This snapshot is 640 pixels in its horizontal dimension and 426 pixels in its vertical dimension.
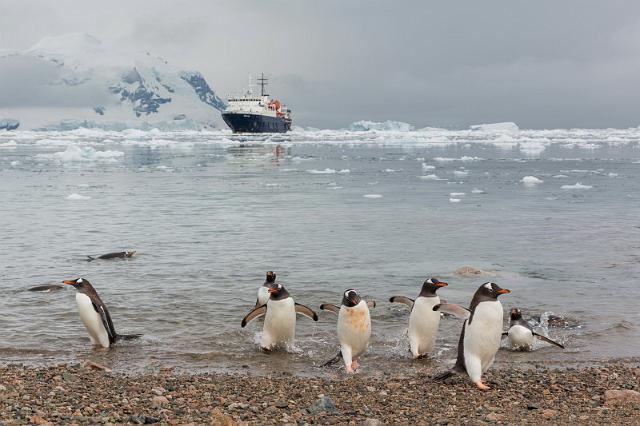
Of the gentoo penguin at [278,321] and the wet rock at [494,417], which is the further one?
the gentoo penguin at [278,321]

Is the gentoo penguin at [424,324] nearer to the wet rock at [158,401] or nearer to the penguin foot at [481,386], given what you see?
the penguin foot at [481,386]

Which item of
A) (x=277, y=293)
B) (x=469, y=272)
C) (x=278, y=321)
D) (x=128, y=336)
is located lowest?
(x=128, y=336)

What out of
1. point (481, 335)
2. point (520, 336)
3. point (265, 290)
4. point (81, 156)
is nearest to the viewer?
point (481, 335)

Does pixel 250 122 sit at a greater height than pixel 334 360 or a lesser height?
greater

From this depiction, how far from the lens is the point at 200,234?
15.4m

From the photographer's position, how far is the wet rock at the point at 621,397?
5567mm

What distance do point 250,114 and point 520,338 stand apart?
86342 millimetres

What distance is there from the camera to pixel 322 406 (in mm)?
5406

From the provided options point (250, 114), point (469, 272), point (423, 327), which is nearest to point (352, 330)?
point (423, 327)

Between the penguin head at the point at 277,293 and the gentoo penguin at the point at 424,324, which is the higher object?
the penguin head at the point at 277,293

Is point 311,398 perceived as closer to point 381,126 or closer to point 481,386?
point 481,386

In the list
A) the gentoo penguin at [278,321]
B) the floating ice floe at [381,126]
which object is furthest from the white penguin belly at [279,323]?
the floating ice floe at [381,126]

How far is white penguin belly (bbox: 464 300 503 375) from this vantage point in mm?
6414

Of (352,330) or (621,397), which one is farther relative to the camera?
(352,330)
